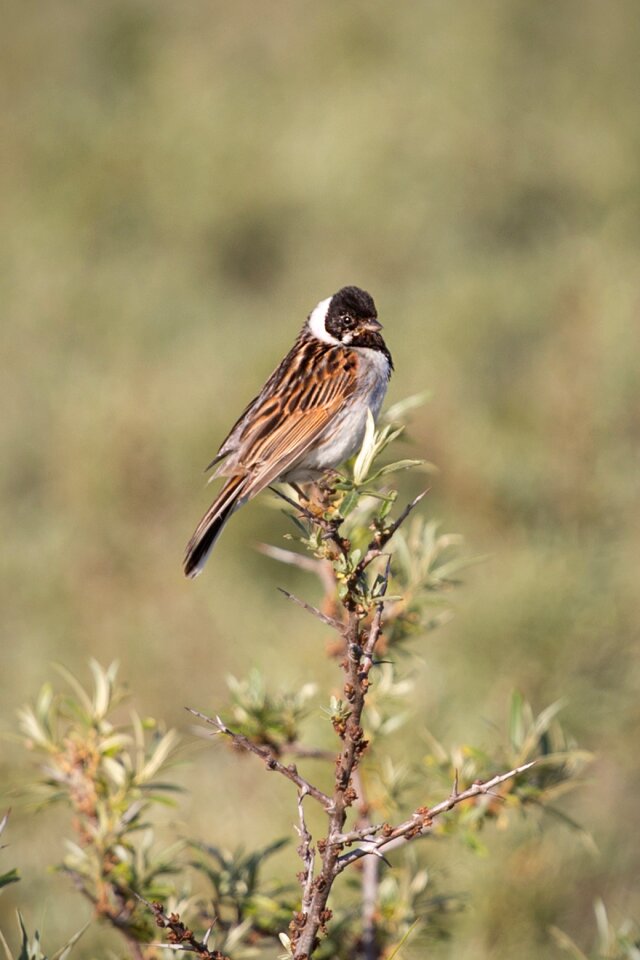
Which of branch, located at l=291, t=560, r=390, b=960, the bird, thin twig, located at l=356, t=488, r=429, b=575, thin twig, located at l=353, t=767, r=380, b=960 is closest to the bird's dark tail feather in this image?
the bird

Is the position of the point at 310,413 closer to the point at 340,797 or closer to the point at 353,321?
the point at 353,321

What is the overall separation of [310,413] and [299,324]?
6.19 m

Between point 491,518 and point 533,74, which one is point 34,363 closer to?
point 491,518

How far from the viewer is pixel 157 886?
93.5 inches

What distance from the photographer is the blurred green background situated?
506 cm

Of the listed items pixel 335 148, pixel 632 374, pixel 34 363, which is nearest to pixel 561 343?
pixel 632 374

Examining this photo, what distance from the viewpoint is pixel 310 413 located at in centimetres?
312

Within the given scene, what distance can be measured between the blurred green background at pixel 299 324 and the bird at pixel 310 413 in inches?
20.7

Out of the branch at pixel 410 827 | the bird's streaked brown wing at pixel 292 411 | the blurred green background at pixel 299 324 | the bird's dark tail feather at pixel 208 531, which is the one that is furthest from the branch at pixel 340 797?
the bird's streaked brown wing at pixel 292 411

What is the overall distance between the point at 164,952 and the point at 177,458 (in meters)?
6.10

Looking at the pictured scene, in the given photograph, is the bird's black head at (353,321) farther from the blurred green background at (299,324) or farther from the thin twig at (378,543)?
the thin twig at (378,543)

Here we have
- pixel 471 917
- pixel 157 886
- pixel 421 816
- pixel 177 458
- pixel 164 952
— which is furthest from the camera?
pixel 177 458

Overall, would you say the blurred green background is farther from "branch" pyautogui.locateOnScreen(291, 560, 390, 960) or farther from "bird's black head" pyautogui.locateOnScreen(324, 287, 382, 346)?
"bird's black head" pyautogui.locateOnScreen(324, 287, 382, 346)

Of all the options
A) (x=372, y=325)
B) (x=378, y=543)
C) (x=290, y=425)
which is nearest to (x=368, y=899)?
(x=378, y=543)
